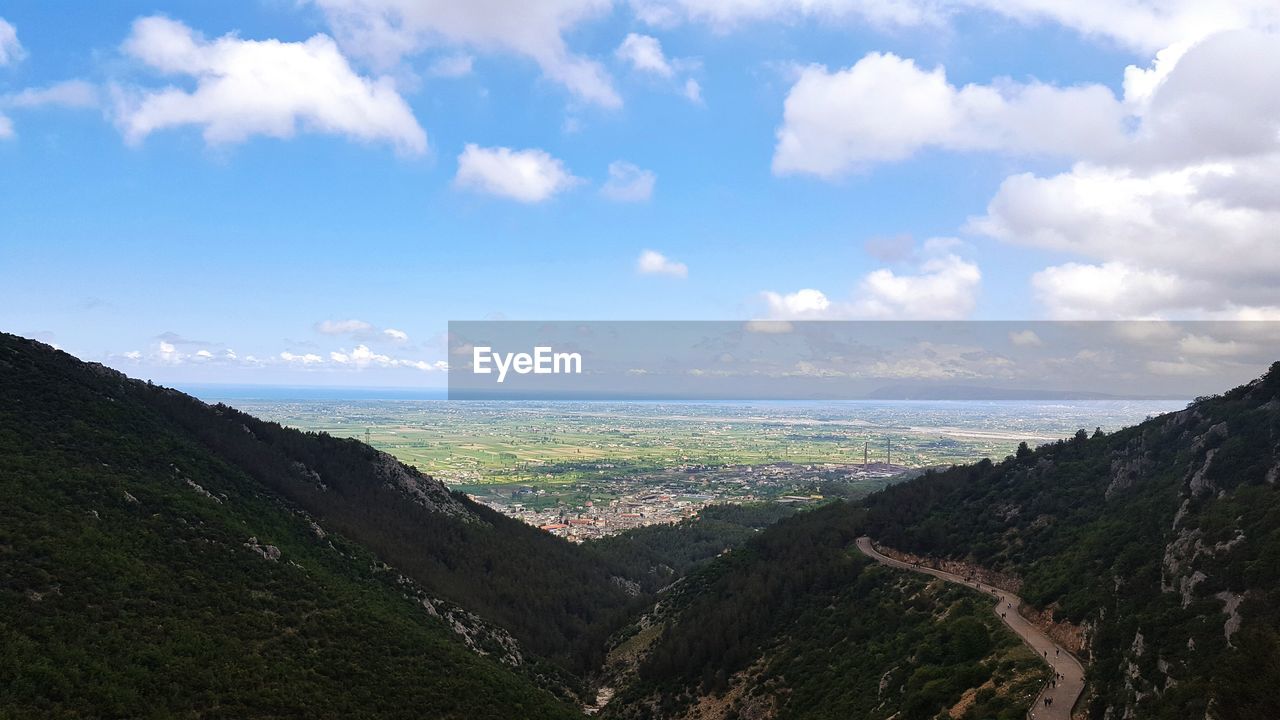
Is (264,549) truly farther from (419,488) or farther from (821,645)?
(419,488)

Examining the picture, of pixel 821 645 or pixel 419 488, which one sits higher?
pixel 419 488

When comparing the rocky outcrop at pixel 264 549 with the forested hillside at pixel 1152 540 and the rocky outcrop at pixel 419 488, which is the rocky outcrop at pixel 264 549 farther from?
the forested hillside at pixel 1152 540

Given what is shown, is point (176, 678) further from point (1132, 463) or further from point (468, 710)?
point (1132, 463)

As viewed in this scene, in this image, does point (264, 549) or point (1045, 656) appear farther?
point (264, 549)

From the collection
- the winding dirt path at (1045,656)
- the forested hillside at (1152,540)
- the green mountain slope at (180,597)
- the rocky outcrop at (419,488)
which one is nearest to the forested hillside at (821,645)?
the winding dirt path at (1045,656)

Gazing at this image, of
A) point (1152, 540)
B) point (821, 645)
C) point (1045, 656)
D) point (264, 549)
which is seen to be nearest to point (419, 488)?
point (264, 549)
